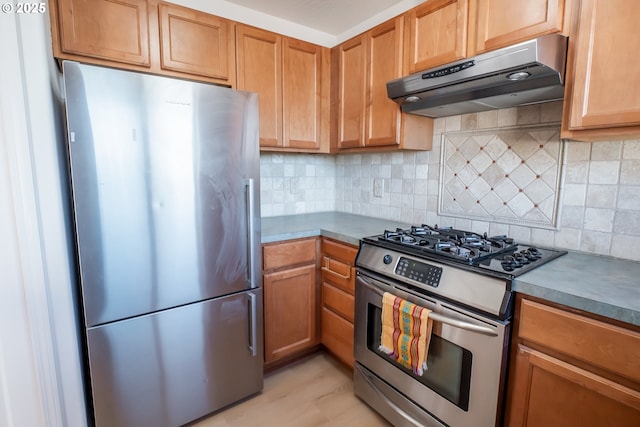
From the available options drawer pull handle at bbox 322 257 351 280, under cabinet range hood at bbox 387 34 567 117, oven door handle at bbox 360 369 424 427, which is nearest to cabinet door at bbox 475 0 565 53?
under cabinet range hood at bbox 387 34 567 117

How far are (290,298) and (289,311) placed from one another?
0.28 ft

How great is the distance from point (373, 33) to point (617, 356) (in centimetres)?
198

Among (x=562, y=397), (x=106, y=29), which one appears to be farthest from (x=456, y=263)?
(x=106, y=29)

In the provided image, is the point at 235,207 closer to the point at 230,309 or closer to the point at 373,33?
the point at 230,309

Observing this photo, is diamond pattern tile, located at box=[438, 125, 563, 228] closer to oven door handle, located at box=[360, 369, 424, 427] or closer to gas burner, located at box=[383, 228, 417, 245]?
gas burner, located at box=[383, 228, 417, 245]

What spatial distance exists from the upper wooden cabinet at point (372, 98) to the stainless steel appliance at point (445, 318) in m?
0.66

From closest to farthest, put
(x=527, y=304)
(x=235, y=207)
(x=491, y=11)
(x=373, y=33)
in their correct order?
1. (x=527, y=304)
2. (x=491, y=11)
3. (x=235, y=207)
4. (x=373, y=33)

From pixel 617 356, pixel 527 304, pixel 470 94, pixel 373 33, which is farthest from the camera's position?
pixel 373 33

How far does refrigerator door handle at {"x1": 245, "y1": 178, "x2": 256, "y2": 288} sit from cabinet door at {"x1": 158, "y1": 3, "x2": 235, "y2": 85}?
78 centimetres

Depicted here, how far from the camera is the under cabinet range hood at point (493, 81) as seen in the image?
3.91 ft

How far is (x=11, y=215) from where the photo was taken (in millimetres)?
1013

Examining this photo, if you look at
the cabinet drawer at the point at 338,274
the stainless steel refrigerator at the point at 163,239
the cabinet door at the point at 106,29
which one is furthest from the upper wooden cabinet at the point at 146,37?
the cabinet drawer at the point at 338,274

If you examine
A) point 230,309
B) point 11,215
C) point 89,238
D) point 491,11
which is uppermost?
point 491,11

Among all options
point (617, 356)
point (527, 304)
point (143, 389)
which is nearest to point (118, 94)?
point (143, 389)
